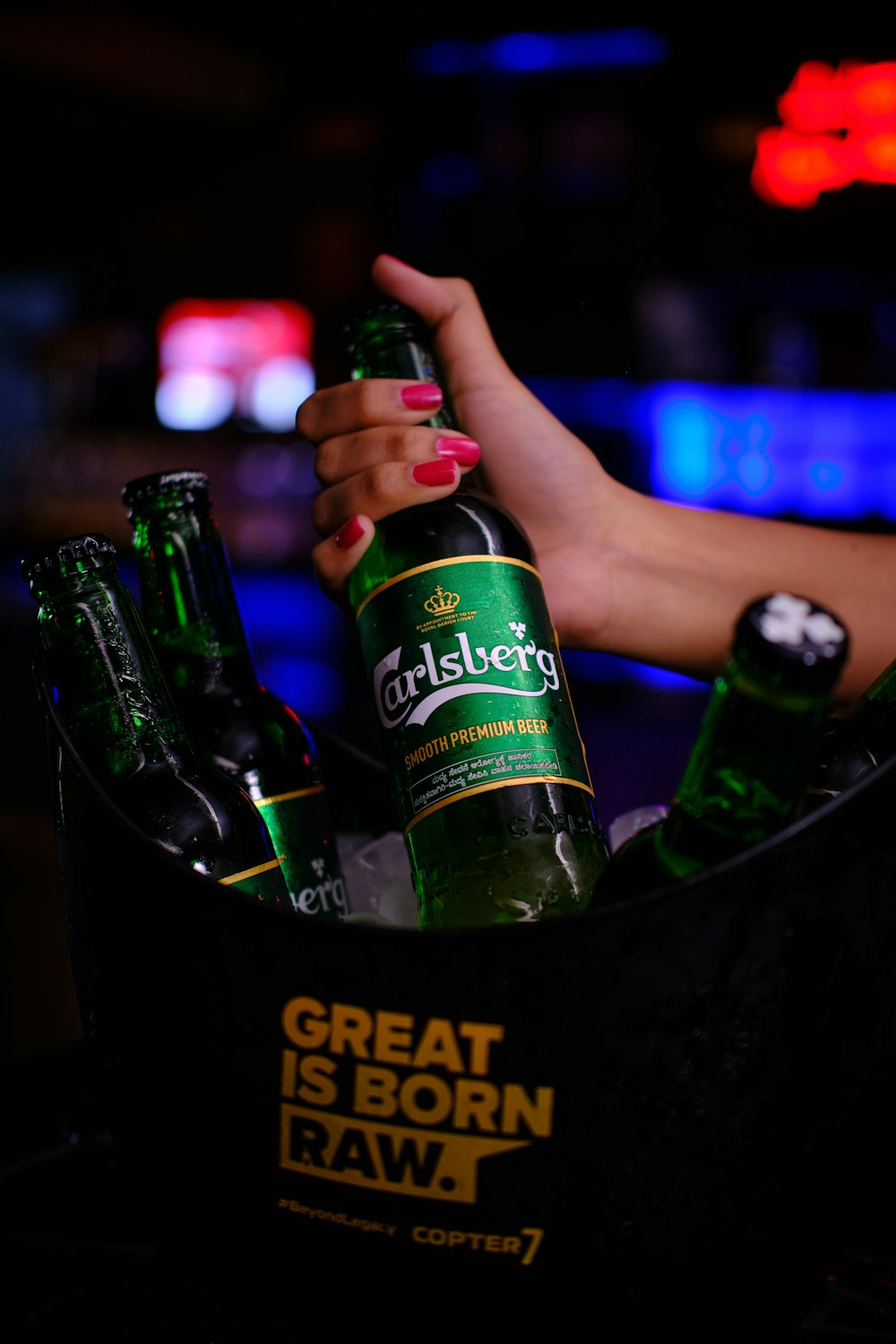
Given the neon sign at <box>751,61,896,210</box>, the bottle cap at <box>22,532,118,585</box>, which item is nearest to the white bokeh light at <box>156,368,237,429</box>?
the neon sign at <box>751,61,896,210</box>

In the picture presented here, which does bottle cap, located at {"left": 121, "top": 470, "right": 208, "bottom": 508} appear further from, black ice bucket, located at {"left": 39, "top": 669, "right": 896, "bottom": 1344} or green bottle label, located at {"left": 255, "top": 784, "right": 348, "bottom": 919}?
black ice bucket, located at {"left": 39, "top": 669, "right": 896, "bottom": 1344}

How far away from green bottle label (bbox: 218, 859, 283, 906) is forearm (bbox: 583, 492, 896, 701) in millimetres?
537

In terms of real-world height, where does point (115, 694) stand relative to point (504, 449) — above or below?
below

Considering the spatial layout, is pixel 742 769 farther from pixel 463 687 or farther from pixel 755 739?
pixel 463 687

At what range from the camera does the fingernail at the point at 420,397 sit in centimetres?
78

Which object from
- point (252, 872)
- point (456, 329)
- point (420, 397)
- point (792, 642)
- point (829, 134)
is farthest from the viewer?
point (829, 134)

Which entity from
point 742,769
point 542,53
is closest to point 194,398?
point 542,53

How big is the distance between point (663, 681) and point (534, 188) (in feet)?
6.13

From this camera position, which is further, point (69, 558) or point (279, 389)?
point (279, 389)

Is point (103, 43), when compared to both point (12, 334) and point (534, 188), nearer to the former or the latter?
point (534, 188)

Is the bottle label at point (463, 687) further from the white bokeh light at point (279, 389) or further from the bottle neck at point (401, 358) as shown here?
the white bokeh light at point (279, 389)

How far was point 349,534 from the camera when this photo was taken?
73 centimetres

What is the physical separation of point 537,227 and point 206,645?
3.62m

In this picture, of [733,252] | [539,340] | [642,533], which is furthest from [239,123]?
[642,533]
